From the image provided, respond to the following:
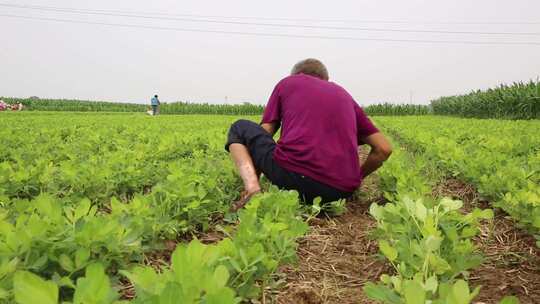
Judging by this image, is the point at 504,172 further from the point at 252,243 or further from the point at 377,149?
the point at 252,243

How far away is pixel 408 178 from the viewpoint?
3.54m

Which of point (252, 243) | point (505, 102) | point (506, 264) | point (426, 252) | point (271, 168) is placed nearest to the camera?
point (426, 252)

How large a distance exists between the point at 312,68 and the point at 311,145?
81cm

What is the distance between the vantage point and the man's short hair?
12.2 feet

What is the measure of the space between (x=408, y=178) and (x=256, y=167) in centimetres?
126

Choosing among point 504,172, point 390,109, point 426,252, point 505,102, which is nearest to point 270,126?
point 504,172

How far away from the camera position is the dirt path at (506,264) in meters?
2.05

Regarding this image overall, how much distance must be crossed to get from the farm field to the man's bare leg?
0.75ft


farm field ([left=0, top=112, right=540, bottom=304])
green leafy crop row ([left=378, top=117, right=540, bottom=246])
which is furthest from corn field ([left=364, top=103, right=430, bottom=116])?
farm field ([left=0, top=112, right=540, bottom=304])

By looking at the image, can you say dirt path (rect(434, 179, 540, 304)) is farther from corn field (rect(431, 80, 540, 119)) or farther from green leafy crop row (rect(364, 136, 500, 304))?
corn field (rect(431, 80, 540, 119))

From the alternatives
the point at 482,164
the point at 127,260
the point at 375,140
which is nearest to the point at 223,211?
the point at 127,260

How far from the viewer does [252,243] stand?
6.02ft

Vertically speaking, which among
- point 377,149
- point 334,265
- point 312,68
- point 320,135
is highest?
point 312,68

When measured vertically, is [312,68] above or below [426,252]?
above
